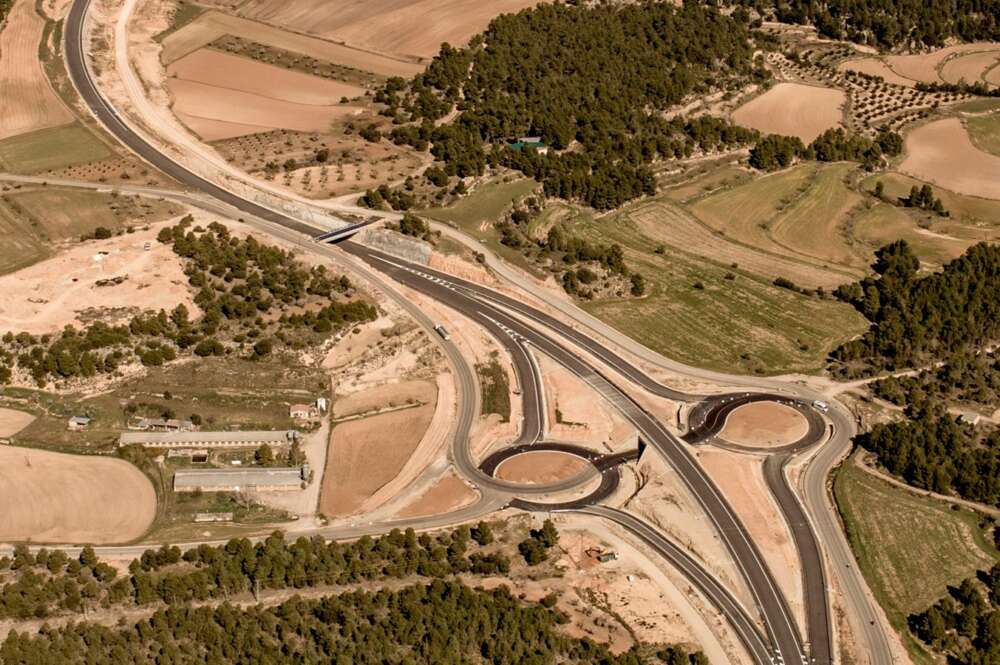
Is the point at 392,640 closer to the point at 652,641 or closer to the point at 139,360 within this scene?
the point at 652,641

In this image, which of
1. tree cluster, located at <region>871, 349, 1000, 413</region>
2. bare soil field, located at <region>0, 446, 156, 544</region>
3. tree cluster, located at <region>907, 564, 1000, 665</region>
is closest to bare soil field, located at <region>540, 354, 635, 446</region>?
tree cluster, located at <region>871, 349, 1000, 413</region>

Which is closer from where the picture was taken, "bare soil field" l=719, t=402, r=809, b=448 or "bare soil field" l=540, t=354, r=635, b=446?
"bare soil field" l=540, t=354, r=635, b=446

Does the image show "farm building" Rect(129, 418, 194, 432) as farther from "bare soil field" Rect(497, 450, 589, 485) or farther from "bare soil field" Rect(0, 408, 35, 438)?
"bare soil field" Rect(497, 450, 589, 485)

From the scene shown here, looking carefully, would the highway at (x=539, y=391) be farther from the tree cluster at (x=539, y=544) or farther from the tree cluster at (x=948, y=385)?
the tree cluster at (x=948, y=385)

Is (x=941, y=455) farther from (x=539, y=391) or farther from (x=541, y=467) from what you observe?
(x=539, y=391)

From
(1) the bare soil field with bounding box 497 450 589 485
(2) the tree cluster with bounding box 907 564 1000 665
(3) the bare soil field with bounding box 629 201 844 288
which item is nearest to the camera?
(2) the tree cluster with bounding box 907 564 1000 665
